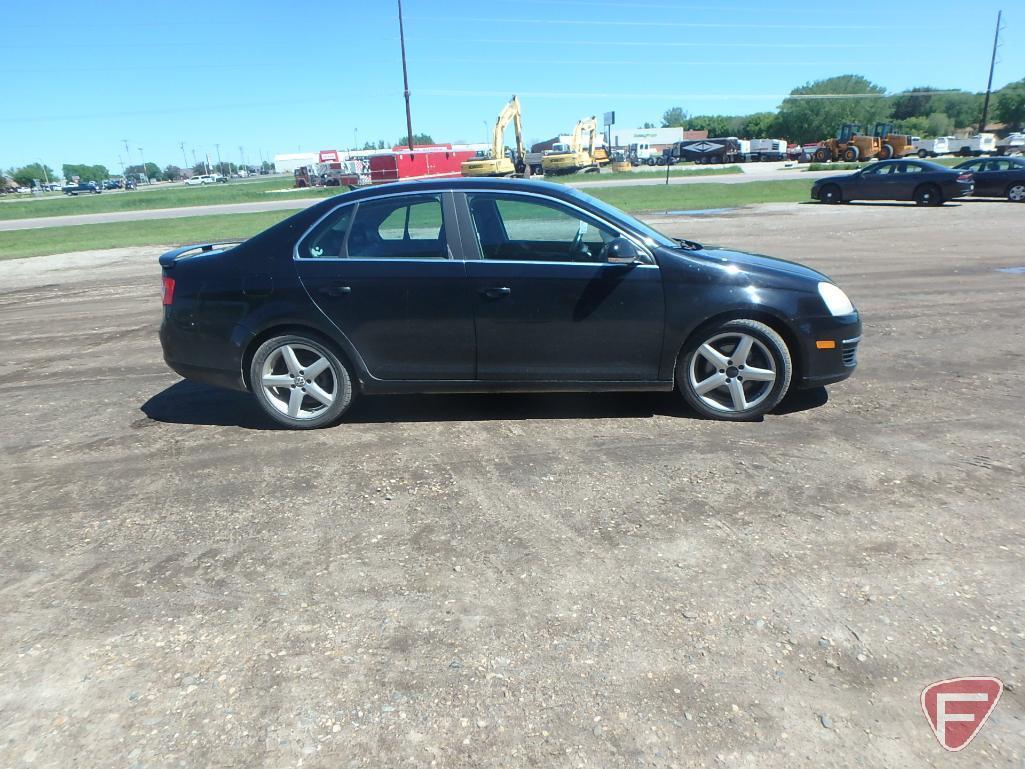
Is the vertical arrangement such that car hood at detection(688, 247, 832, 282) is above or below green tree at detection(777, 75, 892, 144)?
below

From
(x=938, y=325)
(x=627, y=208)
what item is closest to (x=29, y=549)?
(x=938, y=325)

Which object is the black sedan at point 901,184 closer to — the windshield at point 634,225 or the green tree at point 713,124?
the windshield at point 634,225

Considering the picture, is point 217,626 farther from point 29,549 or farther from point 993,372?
point 993,372

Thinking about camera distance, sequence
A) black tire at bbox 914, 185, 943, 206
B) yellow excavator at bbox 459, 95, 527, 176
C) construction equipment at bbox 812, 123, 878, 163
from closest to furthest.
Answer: black tire at bbox 914, 185, 943, 206, yellow excavator at bbox 459, 95, 527, 176, construction equipment at bbox 812, 123, 878, 163

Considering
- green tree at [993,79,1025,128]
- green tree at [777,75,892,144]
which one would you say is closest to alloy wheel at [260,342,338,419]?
green tree at [777,75,892,144]

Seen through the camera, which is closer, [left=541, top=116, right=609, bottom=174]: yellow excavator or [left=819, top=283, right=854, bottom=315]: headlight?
[left=819, top=283, right=854, bottom=315]: headlight

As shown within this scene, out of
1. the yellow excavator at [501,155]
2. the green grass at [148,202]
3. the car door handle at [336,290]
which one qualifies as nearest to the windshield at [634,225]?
the car door handle at [336,290]

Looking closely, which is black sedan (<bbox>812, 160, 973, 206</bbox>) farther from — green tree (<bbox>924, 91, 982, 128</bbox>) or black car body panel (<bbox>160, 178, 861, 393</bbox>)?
green tree (<bbox>924, 91, 982, 128</bbox>)

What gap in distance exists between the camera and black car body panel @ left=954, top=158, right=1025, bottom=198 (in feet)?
74.2

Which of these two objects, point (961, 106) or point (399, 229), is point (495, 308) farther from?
point (961, 106)

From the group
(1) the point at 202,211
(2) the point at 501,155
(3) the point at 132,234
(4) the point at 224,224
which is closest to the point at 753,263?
(4) the point at 224,224

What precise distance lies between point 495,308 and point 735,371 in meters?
1.71

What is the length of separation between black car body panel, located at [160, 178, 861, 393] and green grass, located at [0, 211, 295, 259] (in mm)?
15553

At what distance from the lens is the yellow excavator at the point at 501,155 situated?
129 ft
